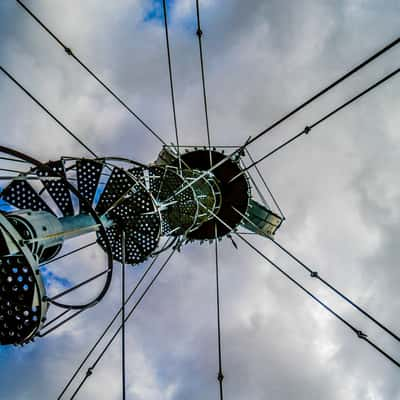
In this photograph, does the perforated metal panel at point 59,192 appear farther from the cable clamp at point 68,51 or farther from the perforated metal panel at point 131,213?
the cable clamp at point 68,51

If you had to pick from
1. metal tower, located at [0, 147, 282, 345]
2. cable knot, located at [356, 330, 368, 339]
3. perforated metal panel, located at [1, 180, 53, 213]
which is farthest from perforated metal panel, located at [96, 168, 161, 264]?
cable knot, located at [356, 330, 368, 339]

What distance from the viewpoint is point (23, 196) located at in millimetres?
5547

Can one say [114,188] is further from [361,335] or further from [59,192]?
[361,335]

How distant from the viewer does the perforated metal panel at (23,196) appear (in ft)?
18.0

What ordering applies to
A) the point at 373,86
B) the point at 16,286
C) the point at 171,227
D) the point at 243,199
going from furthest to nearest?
the point at 243,199
the point at 171,227
the point at 373,86
the point at 16,286

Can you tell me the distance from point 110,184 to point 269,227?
6.02m

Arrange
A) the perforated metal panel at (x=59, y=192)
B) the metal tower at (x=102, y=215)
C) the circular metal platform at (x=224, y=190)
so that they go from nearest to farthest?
the metal tower at (x=102, y=215) < the perforated metal panel at (x=59, y=192) < the circular metal platform at (x=224, y=190)

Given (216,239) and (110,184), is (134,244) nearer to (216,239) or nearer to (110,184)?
(110,184)

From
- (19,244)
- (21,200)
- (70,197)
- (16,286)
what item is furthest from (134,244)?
(19,244)


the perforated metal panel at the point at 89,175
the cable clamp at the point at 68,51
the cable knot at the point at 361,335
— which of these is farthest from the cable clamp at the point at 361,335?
the cable clamp at the point at 68,51

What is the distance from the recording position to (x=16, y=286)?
352 centimetres

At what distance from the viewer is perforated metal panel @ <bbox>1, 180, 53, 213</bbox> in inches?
216

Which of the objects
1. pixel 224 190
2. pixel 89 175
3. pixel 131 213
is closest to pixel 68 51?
pixel 89 175

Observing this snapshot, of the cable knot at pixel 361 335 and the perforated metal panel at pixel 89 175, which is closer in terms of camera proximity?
the cable knot at pixel 361 335
